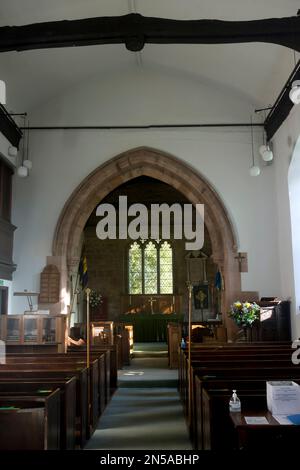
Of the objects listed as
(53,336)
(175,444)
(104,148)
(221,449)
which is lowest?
(175,444)

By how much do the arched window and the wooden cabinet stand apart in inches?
355

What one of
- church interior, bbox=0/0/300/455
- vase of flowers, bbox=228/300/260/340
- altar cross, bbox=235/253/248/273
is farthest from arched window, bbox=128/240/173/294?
vase of flowers, bbox=228/300/260/340

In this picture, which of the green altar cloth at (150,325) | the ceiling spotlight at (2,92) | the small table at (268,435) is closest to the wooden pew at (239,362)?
the small table at (268,435)

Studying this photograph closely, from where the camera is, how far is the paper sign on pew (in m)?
2.96

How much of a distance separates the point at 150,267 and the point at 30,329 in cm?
934

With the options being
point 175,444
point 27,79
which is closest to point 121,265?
point 27,79

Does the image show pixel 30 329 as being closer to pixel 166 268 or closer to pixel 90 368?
pixel 90 368

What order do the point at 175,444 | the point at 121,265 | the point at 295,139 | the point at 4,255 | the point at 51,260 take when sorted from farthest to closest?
1. the point at 121,265
2. the point at 51,260
3. the point at 4,255
4. the point at 295,139
5. the point at 175,444

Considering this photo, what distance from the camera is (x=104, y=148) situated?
10789 millimetres

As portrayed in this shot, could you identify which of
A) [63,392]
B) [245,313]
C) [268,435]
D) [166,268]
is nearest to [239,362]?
[63,392]

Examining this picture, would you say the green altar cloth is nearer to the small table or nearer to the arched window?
the arched window

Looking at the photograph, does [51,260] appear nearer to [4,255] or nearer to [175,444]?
[4,255]

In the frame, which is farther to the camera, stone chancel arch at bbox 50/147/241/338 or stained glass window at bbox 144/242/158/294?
stained glass window at bbox 144/242/158/294
